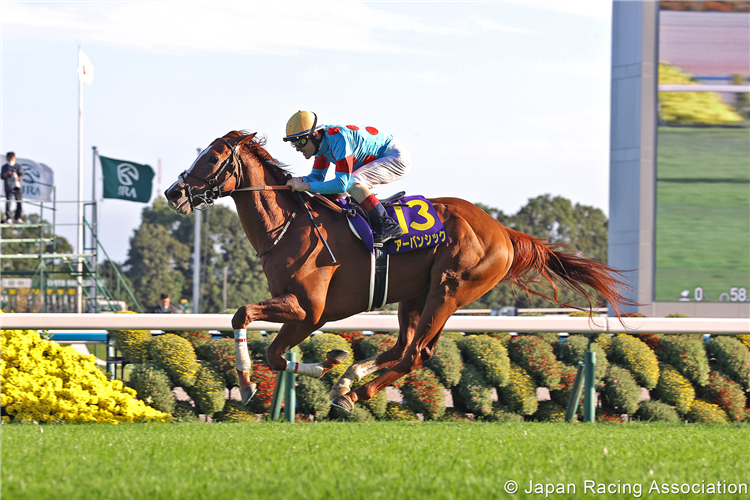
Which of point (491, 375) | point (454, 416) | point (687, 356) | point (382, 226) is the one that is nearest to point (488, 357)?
point (491, 375)

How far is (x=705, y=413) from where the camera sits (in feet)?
22.6

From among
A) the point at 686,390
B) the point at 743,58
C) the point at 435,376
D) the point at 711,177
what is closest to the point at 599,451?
the point at 435,376

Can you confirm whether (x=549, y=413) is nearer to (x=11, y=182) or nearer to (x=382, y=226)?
(x=382, y=226)

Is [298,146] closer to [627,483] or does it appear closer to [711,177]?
[627,483]

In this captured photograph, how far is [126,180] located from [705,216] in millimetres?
13598

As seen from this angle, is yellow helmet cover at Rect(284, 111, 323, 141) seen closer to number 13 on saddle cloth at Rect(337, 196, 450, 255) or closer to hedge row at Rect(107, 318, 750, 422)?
number 13 on saddle cloth at Rect(337, 196, 450, 255)

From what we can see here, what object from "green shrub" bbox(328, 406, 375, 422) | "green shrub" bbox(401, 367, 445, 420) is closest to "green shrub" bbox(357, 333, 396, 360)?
"green shrub" bbox(401, 367, 445, 420)

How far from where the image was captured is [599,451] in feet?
14.3

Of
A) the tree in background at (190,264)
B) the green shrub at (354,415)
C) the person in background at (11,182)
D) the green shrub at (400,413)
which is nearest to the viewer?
the green shrub at (354,415)

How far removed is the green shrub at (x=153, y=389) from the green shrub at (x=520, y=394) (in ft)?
8.89

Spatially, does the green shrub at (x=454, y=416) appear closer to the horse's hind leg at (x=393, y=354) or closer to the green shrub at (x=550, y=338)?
the green shrub at (x=550, y=338)

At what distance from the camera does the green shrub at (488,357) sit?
21.6ft

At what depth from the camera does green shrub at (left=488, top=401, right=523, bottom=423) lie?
6.56 metres

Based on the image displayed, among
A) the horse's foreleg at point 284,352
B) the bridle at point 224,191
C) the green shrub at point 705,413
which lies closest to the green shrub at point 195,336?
the horse's foreleg at point 284,352
